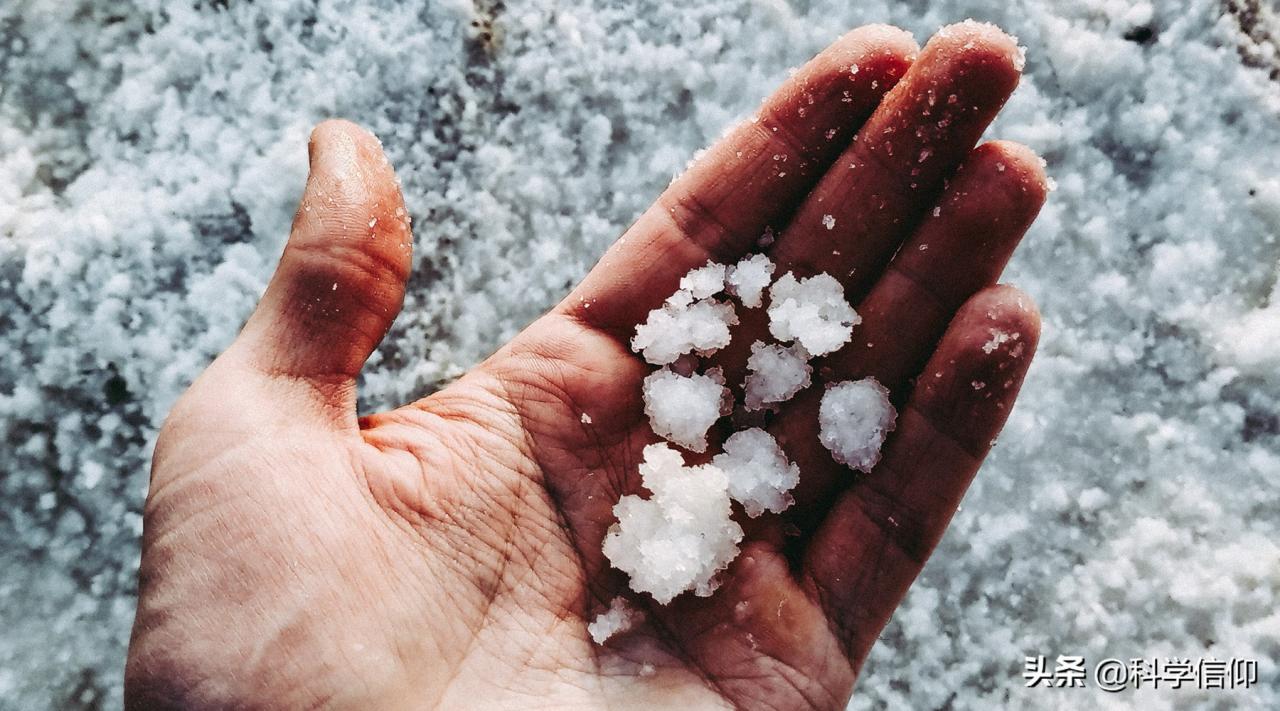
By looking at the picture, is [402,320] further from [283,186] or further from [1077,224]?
[1077,224]

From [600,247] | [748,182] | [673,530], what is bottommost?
[673,530]

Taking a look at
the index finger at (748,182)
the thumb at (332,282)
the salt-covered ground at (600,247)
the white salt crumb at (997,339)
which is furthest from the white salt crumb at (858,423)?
the thumb at (332,282)

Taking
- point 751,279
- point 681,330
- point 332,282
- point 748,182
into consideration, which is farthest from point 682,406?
point 332,282

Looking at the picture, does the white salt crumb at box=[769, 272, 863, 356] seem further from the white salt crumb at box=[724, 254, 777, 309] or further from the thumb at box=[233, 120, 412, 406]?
the thumb at box=[233, 120, 412, 406]

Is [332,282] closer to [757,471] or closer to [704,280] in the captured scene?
[704,280]

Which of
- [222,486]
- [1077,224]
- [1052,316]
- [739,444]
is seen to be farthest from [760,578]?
[1077,224]

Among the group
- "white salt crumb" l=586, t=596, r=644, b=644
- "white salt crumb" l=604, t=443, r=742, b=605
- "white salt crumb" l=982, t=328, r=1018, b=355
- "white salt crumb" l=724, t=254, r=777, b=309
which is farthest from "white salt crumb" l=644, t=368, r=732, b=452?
"white salt crumb" l=982, t=328, r=1018, b=355
